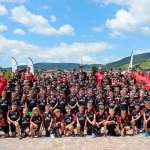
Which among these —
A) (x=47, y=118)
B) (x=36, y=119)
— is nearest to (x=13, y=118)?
(x=36, y=119)

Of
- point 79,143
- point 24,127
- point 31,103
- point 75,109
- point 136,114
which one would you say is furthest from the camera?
point 75,109

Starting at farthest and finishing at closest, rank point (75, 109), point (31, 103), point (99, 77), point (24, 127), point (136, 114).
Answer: point (99, 77), point (75, 109), point (31, 103), point (136, 114), point (24, 127)

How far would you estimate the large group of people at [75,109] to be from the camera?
58.6ft

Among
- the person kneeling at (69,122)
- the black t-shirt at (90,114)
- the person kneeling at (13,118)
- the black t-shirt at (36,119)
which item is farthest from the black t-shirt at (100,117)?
the person kneeling at (13,118)

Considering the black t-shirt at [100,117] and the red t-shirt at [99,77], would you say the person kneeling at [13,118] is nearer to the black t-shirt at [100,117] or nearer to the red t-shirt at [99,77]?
the black t-shirt at [100,117]

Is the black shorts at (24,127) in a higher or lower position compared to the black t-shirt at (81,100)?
lower

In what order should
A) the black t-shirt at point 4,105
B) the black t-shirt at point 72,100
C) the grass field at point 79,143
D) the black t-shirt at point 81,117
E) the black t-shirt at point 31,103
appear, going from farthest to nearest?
the black t-shirt at point 72,100 < the black t-shirt at point 31,103 < the black t-shirt at point 4,105 < the black t-shirt at point 81,117 < the grass field at point 79,143

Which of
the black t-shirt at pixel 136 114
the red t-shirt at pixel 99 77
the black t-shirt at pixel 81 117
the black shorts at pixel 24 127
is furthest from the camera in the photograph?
the red t-shirt at pixel 99 77

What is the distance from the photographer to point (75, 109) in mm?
19375

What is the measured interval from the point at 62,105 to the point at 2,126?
3.00 m

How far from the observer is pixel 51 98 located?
62.5 feet

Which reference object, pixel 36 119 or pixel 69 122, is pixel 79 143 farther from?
pixel 36 119

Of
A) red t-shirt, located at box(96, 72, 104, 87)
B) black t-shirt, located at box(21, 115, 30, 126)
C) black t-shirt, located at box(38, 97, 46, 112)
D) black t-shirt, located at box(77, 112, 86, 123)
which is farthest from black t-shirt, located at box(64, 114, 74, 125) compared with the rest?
red t-shirt, located at box(96, 72, 104, 87)

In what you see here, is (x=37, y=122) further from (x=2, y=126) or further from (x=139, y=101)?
(x=139, y=101)
